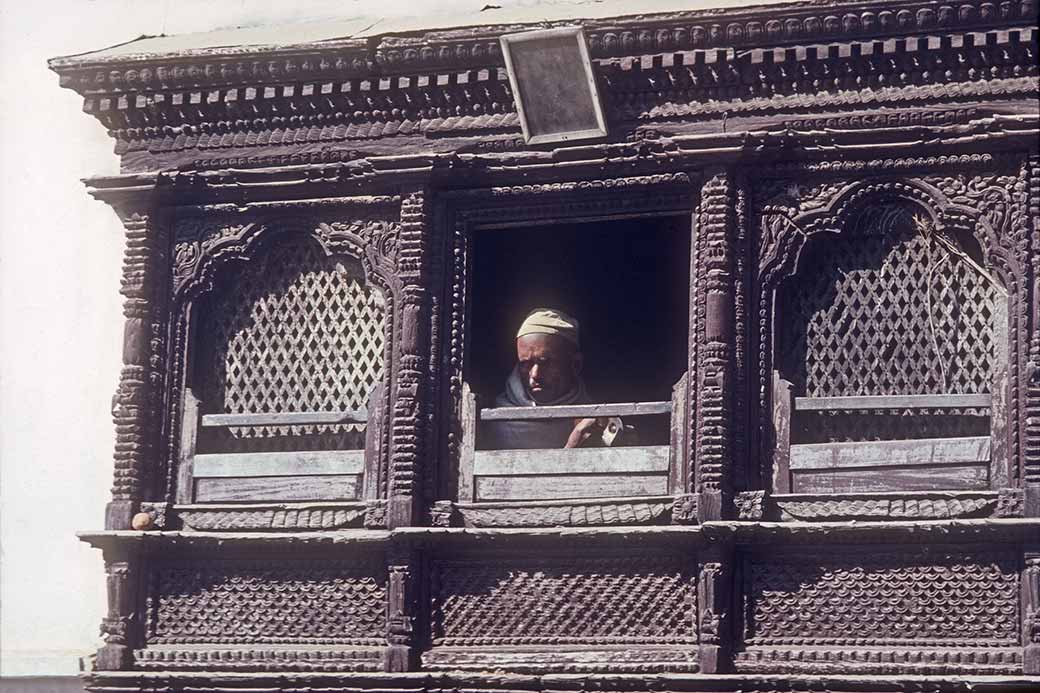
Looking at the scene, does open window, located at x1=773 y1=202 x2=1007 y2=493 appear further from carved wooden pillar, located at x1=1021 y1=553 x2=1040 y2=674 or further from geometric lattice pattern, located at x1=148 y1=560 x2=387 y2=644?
geometric lattice pattern, located at x1=148 y1=560 x2=387 y2=644

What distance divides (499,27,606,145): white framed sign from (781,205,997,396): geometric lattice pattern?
1.13 m

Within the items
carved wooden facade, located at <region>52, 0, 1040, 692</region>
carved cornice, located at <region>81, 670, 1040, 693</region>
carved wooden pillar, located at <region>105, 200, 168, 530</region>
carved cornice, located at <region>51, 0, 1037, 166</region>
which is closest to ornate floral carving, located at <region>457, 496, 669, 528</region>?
Answer: carved wooden facade, located at <region>52, 0, 1040, 692</region>

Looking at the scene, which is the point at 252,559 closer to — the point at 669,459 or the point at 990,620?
the point at 669,459

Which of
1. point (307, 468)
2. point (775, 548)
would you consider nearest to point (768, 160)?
point (775, 548)

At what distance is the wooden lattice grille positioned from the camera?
10.1 meters

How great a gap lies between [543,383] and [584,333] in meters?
1.70

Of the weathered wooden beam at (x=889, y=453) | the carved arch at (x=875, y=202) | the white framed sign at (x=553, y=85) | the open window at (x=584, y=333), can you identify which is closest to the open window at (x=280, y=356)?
the open window at (x=584, y=333)

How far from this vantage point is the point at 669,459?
1016cm

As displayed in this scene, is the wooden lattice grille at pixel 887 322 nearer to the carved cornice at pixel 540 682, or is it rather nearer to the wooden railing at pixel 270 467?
the carved cornice at pixel 540 682

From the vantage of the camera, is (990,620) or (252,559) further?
(252,559)

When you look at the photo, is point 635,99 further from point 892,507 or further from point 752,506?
point 892,507

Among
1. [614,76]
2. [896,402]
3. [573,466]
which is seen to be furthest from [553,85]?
[896,402]

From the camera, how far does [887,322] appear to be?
10234 mm

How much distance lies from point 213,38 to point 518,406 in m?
2.23
